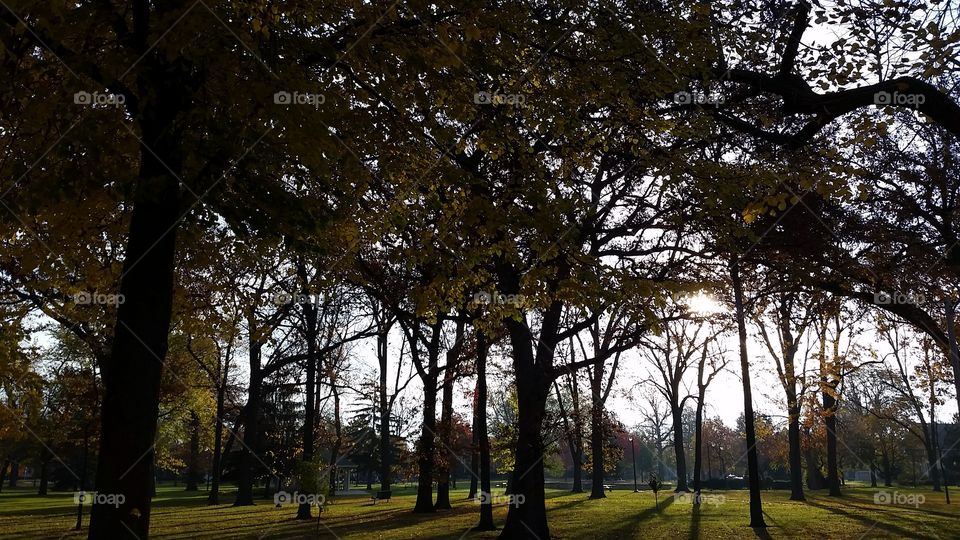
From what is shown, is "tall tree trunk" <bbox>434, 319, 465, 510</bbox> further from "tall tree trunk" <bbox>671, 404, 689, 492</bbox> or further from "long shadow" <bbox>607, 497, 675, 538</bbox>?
"tall tree trunk" <bbox>671, 404, 689, 492</bbox>

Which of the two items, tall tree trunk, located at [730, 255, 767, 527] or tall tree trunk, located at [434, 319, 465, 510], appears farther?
tall tree trunk, located at [434, 319, 465, 510]

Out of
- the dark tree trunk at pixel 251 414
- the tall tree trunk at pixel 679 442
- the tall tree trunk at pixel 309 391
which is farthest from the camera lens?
the tall tree trunk at pixel 679 442

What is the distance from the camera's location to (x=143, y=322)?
5797 mm

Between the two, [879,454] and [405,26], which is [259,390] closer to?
[405,26]

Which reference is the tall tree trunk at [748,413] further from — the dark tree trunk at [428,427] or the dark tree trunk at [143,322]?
the dark tree trunk at [143,322]

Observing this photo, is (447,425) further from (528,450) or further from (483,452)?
(528,450)

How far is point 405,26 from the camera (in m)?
6.38

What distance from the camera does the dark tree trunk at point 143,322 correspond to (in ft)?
18.0

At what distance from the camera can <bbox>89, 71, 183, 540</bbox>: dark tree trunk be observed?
5.50 metres

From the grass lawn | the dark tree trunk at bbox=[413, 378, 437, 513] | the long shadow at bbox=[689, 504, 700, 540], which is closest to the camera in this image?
the long shadow at bbox=[689, 504, 700, 540]

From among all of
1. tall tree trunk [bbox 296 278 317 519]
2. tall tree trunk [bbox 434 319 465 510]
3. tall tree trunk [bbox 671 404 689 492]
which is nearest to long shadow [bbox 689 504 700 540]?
tall tree trunk [bbox 434 319 465 510]

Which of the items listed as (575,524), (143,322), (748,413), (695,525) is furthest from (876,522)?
(143,322)

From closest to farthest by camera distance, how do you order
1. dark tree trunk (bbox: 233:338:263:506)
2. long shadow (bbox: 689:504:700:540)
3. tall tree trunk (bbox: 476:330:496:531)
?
long shadow (bbox: 689:504:700:540) < tall tree trunk (bbox: 476:330:496:531) < dark tree trunk (bbox: 233:338:263:506)

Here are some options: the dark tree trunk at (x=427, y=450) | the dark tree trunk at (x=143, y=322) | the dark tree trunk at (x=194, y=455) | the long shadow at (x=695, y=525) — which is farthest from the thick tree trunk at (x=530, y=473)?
the dark tree trunk at (x=194, y=455)
